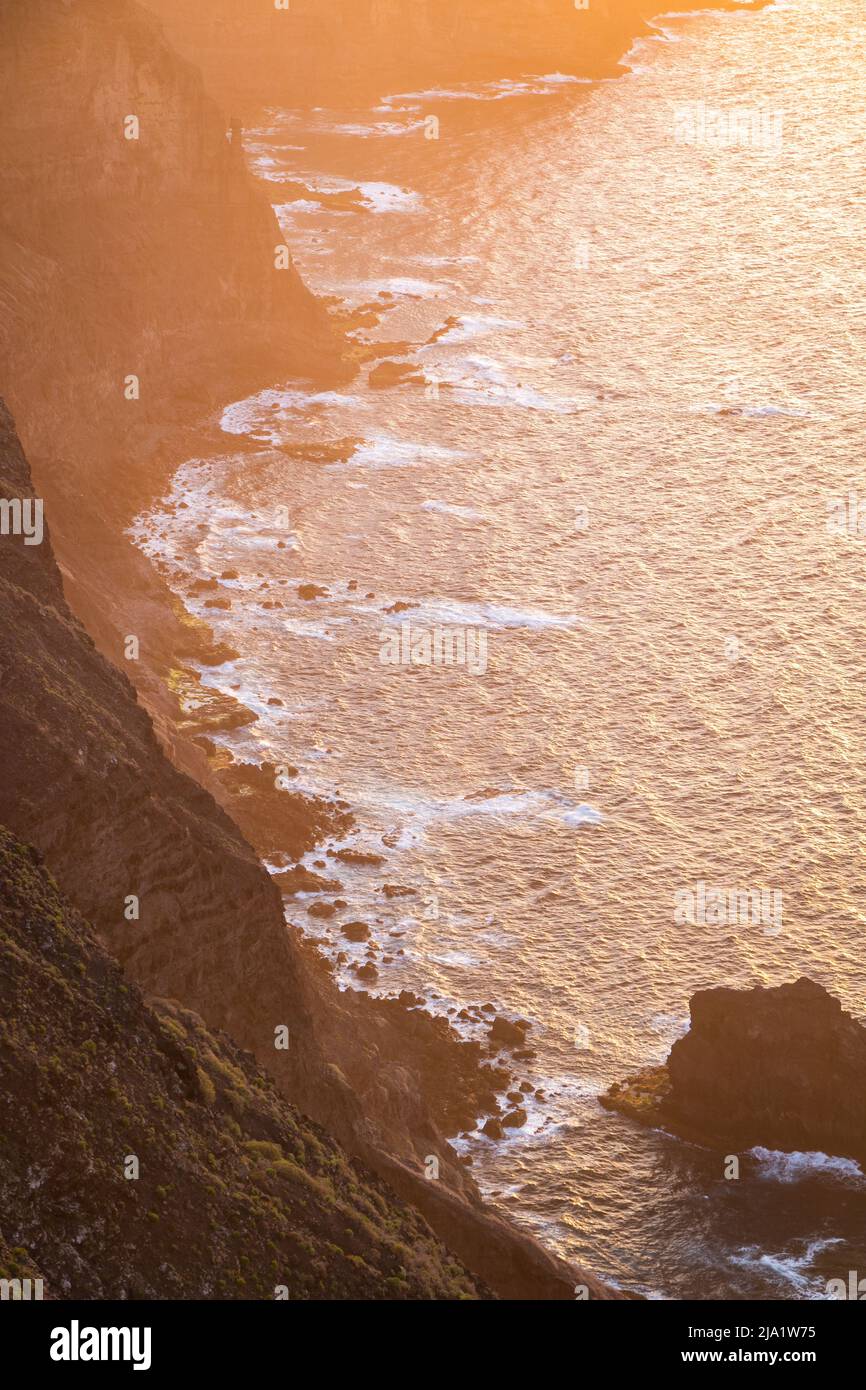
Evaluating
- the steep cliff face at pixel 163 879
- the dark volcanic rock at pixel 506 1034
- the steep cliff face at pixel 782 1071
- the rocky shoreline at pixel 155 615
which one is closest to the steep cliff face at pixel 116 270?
the rocky shoreline at pixel 155 615

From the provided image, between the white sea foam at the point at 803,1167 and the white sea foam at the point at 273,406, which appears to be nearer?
the white sea foam at the point at 803,1167

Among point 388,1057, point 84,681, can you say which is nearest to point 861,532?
point 388,1057

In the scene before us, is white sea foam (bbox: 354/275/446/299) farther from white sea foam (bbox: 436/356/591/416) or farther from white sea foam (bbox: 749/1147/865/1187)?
white sea foam (bbox: 749/1147/865/1187)

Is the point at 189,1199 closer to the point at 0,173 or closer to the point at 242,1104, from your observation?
the point at 242,1104

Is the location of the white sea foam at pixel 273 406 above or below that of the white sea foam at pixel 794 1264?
above

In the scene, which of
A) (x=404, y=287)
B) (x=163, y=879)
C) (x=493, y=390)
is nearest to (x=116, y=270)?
(x=493, y=390)

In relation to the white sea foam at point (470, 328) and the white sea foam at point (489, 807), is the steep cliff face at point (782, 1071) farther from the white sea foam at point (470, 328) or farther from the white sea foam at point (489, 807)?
the white sea foam at point (470, 328)

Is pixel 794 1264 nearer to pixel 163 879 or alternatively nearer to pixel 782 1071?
pixel 782 1071
